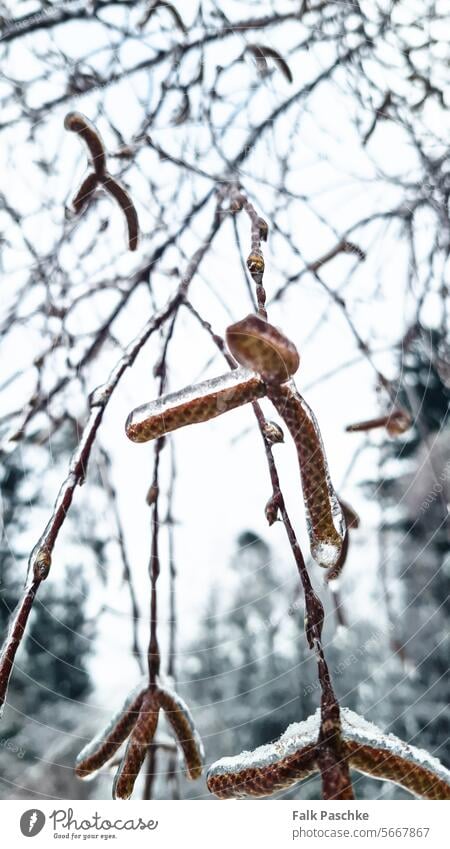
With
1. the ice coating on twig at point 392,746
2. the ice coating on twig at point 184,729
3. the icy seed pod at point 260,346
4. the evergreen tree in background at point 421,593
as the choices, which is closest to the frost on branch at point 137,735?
the ice coating on twig at point 184,729

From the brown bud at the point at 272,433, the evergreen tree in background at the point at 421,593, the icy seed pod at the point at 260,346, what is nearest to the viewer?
the icy seed pod at the point at 260,346

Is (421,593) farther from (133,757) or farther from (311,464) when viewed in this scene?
(311,464)

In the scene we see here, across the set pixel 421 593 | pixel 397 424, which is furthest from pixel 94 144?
pixel 421 593

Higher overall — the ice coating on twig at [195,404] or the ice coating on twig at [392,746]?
the ice coating on twig at [195,404]

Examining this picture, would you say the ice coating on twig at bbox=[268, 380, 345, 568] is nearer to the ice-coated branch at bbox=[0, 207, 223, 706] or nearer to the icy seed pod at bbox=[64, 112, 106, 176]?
the ice-coated branch at bbox=[0, 207, 223, 706]

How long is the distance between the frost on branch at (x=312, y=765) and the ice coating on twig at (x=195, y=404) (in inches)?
5.3

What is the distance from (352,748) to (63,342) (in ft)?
1.30

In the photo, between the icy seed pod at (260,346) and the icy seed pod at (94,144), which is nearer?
the icy seed pod at (260,346)

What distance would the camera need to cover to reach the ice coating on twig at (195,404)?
23cm

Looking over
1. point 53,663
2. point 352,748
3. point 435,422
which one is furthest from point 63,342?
point 53,663

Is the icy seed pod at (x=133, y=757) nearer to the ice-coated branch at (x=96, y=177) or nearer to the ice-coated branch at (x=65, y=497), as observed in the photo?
the ice-coated branch at (x=65, y=497)

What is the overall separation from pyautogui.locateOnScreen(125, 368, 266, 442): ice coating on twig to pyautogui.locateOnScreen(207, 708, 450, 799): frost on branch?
14cm

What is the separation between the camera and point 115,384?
1.25ft

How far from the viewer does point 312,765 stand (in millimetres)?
263
